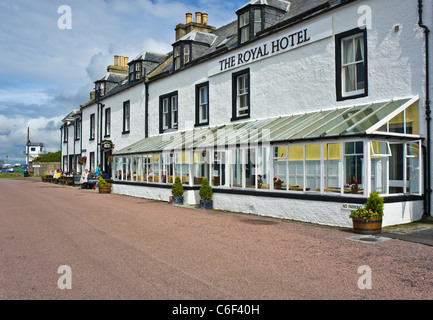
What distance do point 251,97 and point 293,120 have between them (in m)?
3.30

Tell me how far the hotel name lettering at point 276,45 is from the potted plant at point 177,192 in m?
5.86

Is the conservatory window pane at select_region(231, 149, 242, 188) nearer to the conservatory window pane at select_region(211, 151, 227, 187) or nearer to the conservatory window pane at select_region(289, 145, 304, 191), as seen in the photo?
the conservatory window pane at select_region(211, 151, 227, 187)

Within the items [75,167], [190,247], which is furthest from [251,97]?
[75,167]

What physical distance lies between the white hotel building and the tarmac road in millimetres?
2385

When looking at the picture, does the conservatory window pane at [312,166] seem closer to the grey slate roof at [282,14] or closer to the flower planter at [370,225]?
the flower planter at [370,225]

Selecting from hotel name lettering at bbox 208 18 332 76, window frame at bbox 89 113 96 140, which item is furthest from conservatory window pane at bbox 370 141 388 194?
window frame at bbox 89 113 96 140

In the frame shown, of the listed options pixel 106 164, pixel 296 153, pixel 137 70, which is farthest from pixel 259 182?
pixel 106 164

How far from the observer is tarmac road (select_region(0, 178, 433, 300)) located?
5.26 meters

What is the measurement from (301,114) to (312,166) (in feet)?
6.63

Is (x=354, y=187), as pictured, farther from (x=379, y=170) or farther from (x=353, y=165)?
(x=353, y=165)

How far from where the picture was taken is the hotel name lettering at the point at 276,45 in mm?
13830

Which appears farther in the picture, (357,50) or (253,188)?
(253,188)

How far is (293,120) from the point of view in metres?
14.1
